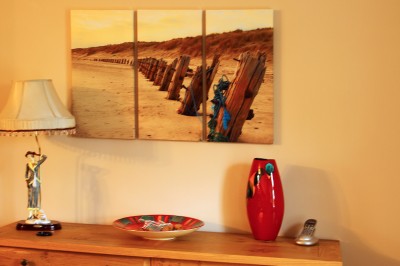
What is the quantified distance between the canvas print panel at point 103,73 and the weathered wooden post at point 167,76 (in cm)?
15

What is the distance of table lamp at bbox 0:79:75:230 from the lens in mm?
3047

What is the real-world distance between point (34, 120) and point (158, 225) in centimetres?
71

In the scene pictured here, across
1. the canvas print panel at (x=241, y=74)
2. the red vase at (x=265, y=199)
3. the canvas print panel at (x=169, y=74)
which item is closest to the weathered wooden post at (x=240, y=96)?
the canvas print panel at (x=241, y=74)

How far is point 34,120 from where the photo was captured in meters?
3.04

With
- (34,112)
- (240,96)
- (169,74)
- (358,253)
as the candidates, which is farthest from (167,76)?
(358,253)

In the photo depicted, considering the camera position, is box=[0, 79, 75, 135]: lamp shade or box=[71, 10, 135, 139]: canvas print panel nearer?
box=[0, 79, 75, 135]: lamp shade

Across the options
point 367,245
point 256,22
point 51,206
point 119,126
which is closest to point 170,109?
point 119,126

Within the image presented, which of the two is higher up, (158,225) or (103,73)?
(103,73)

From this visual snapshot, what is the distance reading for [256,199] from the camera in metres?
2.97

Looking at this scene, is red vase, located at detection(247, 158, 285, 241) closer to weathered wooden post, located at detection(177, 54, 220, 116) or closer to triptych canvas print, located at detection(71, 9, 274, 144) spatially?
triptych canvas print, located at detection(71, 9, 274, 144)

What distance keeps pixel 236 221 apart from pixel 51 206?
0.93m

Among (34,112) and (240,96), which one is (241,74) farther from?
(34,112)

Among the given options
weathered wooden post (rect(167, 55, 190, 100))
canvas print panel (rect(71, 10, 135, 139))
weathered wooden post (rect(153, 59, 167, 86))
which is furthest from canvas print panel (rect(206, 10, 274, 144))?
canvas print panel (rect(71, 10, 135, 139))

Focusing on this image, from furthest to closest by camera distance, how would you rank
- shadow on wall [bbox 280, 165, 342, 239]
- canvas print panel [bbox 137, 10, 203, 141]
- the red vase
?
canvas print panel [bbox 137, 10, 203, 141] < shadow on wall [bbox 280, 165, 342, 239] < the red vase
